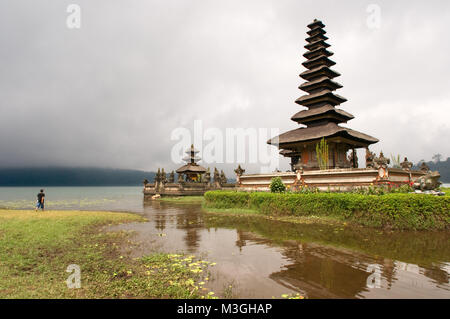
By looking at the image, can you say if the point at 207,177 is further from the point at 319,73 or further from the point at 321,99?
the point at 319,73

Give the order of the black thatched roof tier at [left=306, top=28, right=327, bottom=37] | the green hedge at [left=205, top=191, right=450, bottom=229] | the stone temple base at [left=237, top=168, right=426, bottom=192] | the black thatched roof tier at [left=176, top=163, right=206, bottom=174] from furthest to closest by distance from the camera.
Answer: the black thatched roof tier at [left=176, top=163, right=206, bottom=174]
the black thatched roof tier at [left=306, top=28, right=327, bottom=37]
the stone temple base at [left=237, top=168, right=426, bottom=192]
the green hedge at [left=205, top=191, right=450, bottom=229]

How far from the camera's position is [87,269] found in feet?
19.6

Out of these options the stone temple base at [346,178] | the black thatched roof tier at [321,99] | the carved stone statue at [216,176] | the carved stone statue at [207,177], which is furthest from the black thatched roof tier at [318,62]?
the carved stone statue at [207,177]

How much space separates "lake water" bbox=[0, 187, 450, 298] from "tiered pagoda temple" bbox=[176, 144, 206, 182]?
33893mm

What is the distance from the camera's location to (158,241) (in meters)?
9.51

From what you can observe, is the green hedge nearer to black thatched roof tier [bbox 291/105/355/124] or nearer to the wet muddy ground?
the wet muddy ground

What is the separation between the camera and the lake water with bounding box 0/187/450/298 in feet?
15.8

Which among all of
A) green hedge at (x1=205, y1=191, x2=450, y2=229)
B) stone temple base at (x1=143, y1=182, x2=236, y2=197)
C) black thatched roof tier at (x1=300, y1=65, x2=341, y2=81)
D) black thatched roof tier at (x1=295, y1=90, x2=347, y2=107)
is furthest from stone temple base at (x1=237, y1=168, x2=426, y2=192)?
stone temple base at (x1=143, y1=182, x2=236, y2=197)

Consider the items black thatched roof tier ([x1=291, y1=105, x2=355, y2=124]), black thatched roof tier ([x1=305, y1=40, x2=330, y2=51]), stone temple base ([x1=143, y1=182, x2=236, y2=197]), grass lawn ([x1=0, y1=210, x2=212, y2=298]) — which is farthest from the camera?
stone temple base ([x1=143, y1=182, x2=236, y2=197])

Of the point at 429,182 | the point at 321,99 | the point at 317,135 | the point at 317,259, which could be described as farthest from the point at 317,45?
the point at 317,259

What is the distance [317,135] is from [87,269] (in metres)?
20.9

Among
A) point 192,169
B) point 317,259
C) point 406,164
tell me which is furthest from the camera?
point 192,169
